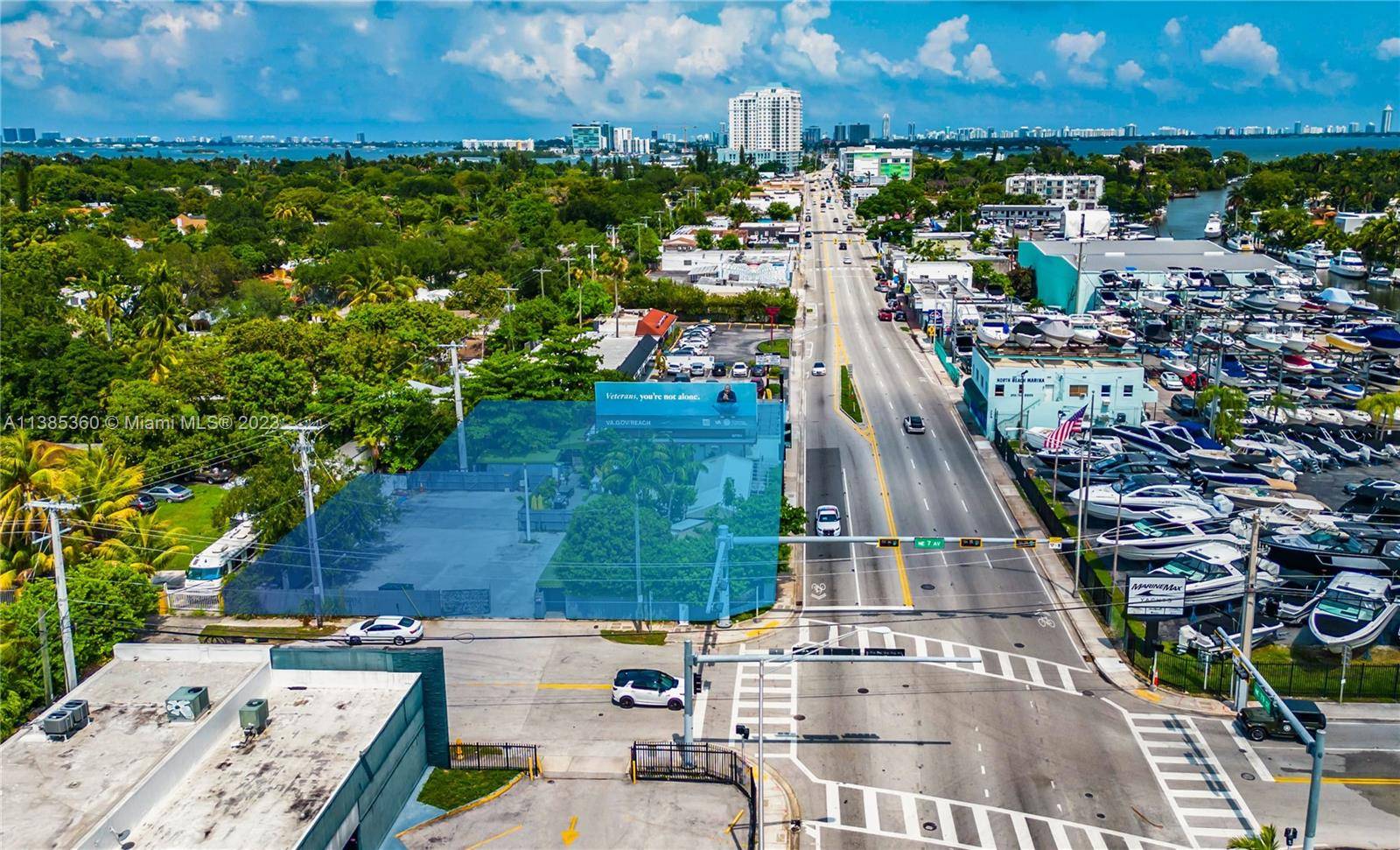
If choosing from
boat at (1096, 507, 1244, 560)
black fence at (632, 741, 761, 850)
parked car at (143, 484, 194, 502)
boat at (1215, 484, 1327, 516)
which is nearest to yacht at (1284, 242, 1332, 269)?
boat at (1215, 484, 1327, 516)

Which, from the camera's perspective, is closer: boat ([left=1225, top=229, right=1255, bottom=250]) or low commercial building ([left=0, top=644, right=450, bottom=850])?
low commercial building ([left=0, top=644, right=450, bottom=850])

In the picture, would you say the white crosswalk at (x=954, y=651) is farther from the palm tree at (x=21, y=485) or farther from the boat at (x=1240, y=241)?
the boat at (x=1240, y=241)

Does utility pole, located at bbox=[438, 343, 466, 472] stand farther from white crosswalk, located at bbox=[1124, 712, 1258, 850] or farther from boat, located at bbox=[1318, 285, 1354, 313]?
boat, located at bbox=[1318, 285, 1354, 313]

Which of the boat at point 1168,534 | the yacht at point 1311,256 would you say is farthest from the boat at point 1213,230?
the boat at point 1168,534

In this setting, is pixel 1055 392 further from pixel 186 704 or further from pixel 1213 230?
pixel 1213 230

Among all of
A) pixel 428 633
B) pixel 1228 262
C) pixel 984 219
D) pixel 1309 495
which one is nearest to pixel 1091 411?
pixel 1309 495

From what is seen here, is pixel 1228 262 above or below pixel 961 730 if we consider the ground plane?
above

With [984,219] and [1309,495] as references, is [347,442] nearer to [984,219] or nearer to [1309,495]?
[1309,495]

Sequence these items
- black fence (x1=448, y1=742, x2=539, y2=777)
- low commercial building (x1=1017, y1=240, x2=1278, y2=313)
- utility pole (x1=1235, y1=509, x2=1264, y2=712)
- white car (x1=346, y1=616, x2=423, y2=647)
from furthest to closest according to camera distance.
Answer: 1. low commercial building (x1=1017, y1=240, x2=1278, y2=313)
2. white car (x1=346, y1=616, x2=423, y2=647)
3. utility pole (x1=1235, y1=509, x2=1264, y2=712)
4. black fence (x1=448, y1=742, x2=539, y2=777)

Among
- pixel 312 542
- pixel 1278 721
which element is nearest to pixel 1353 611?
pixel 1278 721
